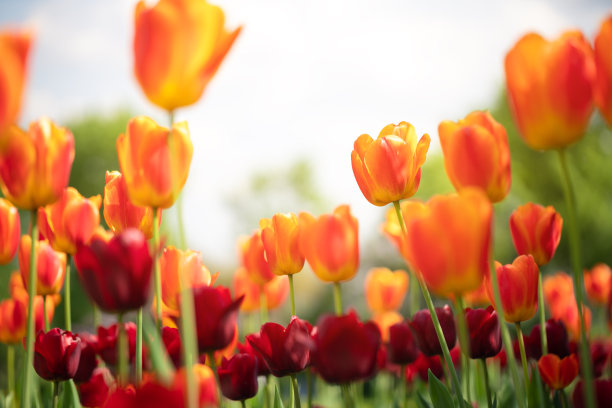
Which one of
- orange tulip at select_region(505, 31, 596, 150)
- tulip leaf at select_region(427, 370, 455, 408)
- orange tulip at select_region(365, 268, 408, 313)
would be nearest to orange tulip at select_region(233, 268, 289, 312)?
orange tulip at select_region(365, 268, 408, 313)

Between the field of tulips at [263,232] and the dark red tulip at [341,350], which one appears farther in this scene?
the dark red tulip at [341,350]

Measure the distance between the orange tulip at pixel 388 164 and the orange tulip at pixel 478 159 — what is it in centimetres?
30

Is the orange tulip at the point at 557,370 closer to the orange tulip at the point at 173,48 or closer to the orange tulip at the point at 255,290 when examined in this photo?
the orange tulip at the point at 173,48

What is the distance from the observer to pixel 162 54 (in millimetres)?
916

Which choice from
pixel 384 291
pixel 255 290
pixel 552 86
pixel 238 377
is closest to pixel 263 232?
pixel 238 377

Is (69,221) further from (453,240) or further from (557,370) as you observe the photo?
(557,370)

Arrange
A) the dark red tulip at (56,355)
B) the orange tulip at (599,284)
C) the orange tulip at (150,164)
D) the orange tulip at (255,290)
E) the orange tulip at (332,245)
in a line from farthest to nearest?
the orange tulip at (599,284) < the orange tulip at (255,290) < the dark red tulip at (56,355) < the orange tulip at (332,245) < the orange tulip at (150,164)

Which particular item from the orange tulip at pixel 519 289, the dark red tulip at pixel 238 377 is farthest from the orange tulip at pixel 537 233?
the dark red tulip at pixel 238 377

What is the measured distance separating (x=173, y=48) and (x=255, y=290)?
208 centimetres

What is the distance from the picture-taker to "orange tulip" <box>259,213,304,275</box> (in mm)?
1516

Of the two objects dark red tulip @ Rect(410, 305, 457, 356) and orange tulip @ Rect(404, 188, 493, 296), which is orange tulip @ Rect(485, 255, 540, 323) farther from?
orange tulip @ Rect(404, 188, 493, 296)

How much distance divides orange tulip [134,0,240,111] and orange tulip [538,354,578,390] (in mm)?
1297

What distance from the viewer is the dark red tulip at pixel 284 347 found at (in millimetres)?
1308

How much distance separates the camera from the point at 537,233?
160 cm
